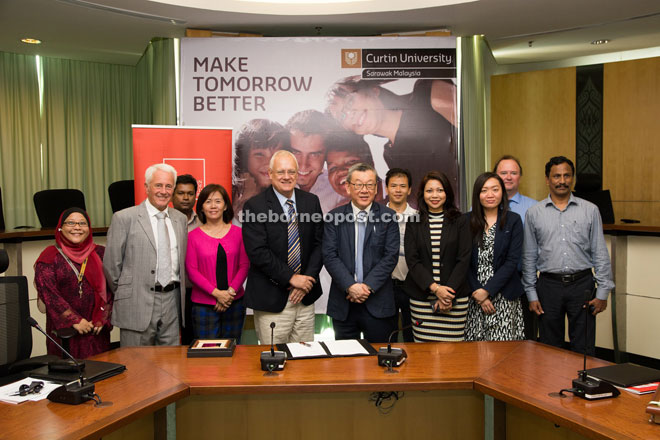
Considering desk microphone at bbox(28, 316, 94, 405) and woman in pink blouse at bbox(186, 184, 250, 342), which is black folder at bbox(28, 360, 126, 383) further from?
woman in pink blouse at bbox(186, 184, 250, 342)

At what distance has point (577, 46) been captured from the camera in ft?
22.6

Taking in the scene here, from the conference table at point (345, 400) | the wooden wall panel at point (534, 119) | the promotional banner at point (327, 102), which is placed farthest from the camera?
the wooden wall panel at point (534, 119)

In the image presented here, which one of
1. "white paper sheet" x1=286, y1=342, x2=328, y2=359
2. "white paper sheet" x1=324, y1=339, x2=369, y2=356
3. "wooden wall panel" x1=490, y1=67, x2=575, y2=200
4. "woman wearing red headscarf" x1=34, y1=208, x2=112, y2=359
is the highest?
"wooden wall panel" x1=490, y1=67, x2=575, y2=200

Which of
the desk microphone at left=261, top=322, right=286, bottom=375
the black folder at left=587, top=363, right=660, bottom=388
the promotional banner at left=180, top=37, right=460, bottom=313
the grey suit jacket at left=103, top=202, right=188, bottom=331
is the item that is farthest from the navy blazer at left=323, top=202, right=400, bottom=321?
the promotional banner at left=180, top=37, right=460, bottom=313

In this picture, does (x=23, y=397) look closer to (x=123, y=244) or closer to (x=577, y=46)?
(x=123, y=244)

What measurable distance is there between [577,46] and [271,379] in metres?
6.33

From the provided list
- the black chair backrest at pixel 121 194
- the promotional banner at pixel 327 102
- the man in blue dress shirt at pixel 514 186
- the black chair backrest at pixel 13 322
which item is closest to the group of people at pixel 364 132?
the promotional banner at pixel 327 102

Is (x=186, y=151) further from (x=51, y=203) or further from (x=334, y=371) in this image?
(x=334, y=371)

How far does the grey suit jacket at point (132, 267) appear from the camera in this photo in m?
3.19

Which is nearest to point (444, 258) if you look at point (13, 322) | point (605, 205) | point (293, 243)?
point (293, 243)

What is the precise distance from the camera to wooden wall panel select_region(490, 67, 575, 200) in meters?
6.63

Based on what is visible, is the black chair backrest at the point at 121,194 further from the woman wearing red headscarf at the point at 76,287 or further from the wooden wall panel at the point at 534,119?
the wooden wall panel at the point at 534,119

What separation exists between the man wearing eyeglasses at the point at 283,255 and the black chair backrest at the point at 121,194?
3.17 metres

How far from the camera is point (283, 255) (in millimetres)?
3303
